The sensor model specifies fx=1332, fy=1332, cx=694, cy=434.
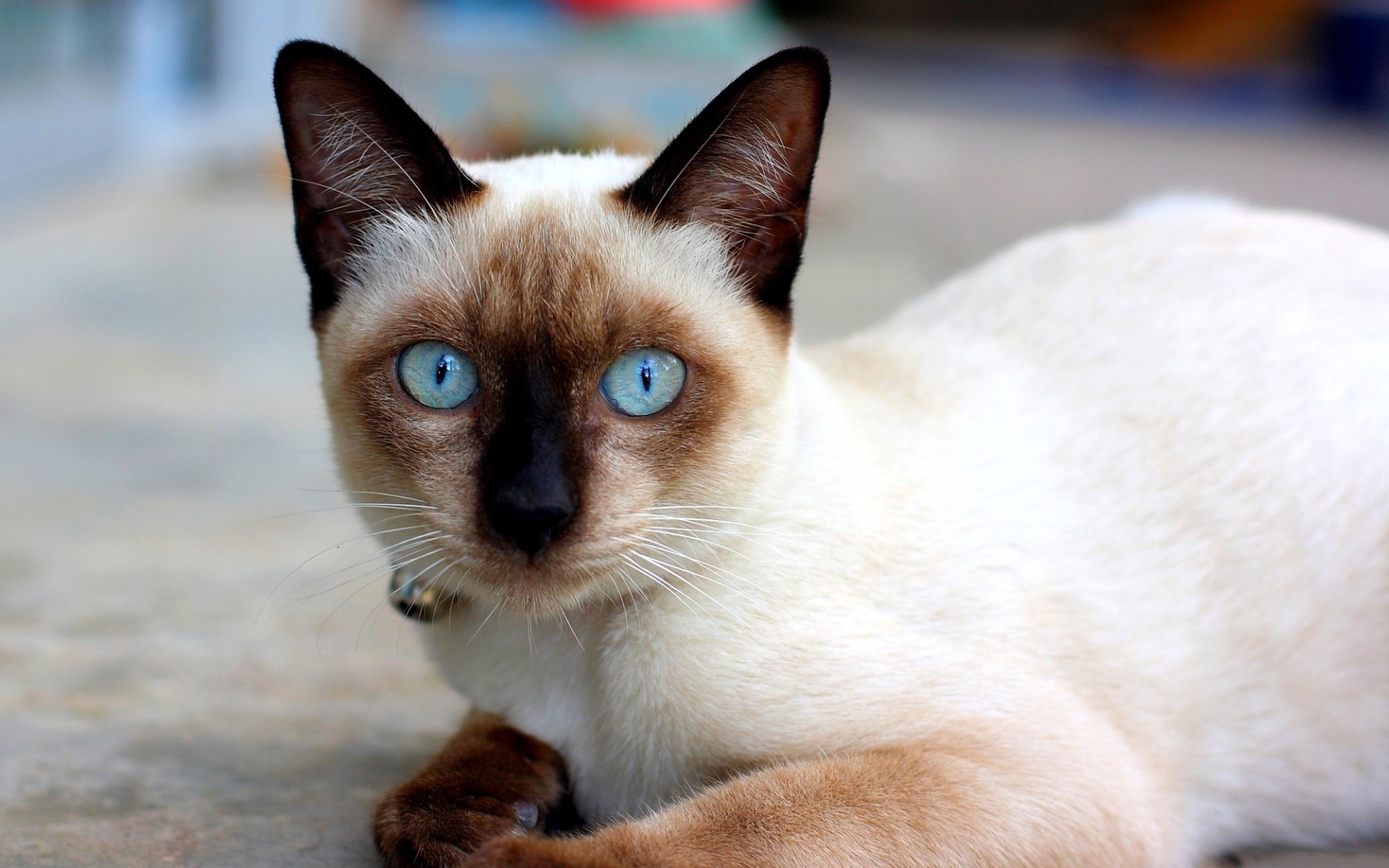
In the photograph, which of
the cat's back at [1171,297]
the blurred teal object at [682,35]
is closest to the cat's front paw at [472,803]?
the cat's back at [1171,297]

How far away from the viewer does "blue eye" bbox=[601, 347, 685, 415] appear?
1.66m

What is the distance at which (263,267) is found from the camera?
600cm

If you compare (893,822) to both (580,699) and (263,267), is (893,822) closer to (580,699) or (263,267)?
(580,699)

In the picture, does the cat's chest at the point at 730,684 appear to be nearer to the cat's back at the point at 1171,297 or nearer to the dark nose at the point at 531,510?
the dark nose at the point at 531,510

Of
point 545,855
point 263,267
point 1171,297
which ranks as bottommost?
point 263,267

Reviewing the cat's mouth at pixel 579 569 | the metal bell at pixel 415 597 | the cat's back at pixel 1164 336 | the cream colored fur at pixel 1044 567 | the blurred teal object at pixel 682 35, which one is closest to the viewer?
the cat's mouth at pixel 579 569

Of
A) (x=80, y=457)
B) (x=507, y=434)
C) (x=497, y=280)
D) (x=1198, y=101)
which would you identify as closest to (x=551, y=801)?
(x=507, y=434)

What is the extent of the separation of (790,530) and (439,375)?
1.67ft

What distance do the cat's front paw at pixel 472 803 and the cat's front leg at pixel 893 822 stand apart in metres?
0.17

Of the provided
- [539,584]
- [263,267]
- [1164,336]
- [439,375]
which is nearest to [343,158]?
[439,375]

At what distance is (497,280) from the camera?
66.1 inches

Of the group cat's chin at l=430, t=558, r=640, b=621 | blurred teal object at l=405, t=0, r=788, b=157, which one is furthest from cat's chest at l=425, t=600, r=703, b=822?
blurred teal object at l=405, t=0, r=788, b=157

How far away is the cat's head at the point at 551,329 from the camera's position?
5.30 ft

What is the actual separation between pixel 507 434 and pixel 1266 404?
47.8 inches
